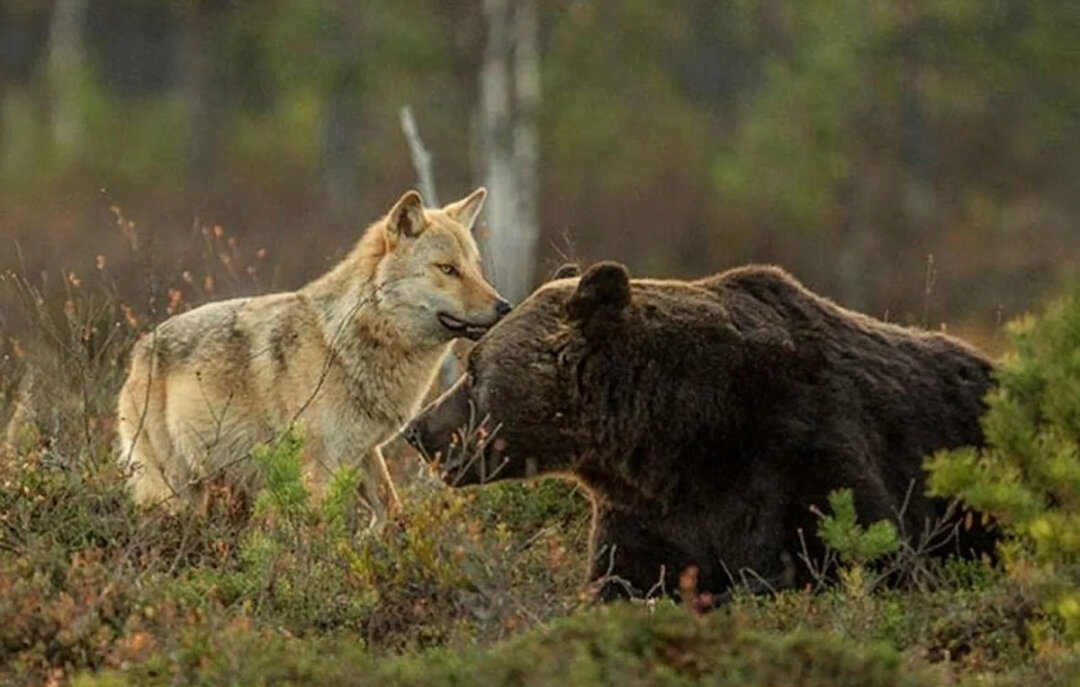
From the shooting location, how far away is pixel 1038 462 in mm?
6973

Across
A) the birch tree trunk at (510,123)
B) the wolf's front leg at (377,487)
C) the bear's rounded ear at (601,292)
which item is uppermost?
the bear's rounded ear at (601,292)

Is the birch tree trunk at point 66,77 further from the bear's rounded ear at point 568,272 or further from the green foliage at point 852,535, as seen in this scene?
the green foliage at point 852,535

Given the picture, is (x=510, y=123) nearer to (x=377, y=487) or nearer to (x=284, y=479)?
(x=377, y=487)

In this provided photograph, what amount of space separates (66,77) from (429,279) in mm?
31700

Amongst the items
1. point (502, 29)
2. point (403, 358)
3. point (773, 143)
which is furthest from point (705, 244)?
point (403, 358)

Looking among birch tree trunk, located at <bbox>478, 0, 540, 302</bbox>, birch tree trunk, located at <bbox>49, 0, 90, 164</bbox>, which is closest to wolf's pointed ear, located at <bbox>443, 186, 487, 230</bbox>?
birch tree trunk, located at <bbox>478, 0, 540, 302</bbox>

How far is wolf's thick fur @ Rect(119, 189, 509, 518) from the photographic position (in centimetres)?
1001

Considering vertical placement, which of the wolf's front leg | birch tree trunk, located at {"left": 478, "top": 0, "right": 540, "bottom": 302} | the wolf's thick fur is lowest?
birch tree trunk, located at {"left": 478, "top": 0, "right": 540, "bottom": 302}

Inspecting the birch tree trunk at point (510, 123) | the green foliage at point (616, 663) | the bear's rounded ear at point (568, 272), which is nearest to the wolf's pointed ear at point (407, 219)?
the bear's rounded ear at point (568, 272)

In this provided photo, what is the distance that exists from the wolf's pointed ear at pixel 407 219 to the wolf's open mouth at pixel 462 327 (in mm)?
420

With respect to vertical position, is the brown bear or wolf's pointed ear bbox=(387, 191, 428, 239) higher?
wolf's pointed ear bbox=(387, 191, 428, 239)

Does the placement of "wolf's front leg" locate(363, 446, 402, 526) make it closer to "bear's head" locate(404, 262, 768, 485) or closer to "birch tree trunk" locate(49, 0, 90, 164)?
"bear's head" locate(404, 262, 768, 485)

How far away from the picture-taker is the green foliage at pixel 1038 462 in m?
6.84

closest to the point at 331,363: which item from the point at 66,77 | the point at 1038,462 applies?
the point at 1038,462
